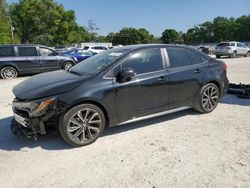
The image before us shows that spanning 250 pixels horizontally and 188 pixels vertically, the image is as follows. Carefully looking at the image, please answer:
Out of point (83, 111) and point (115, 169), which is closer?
point (115, 169)

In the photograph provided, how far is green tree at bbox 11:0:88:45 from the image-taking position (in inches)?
2363

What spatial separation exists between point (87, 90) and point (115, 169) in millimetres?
1319

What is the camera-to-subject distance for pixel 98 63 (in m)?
4.84

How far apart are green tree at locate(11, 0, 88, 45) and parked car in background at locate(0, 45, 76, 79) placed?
49737mm

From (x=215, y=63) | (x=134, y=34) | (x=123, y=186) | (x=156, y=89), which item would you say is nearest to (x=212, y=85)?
(x=215, y=63)

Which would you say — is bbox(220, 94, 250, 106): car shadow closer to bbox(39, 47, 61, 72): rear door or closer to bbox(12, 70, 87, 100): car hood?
bbox(12, 70, 87, 100): car hood

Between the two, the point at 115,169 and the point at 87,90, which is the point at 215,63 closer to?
the point at 87,90

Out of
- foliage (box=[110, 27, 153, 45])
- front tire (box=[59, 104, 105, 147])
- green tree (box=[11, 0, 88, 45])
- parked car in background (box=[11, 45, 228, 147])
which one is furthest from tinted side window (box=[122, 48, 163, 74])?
foliage (box=[110, 27, 153, 45])

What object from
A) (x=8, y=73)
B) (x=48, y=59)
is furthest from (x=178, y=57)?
(x=8, y=73)

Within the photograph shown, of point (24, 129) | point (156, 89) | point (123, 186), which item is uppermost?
point (156, 89)

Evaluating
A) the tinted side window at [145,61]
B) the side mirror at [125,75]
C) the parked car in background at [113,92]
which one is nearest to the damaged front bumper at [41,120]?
the parked car in background at [113,92]

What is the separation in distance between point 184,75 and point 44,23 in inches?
2423

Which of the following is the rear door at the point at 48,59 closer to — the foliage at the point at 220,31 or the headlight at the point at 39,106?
the headlight at the point at 39,106

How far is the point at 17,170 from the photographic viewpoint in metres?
3.55
